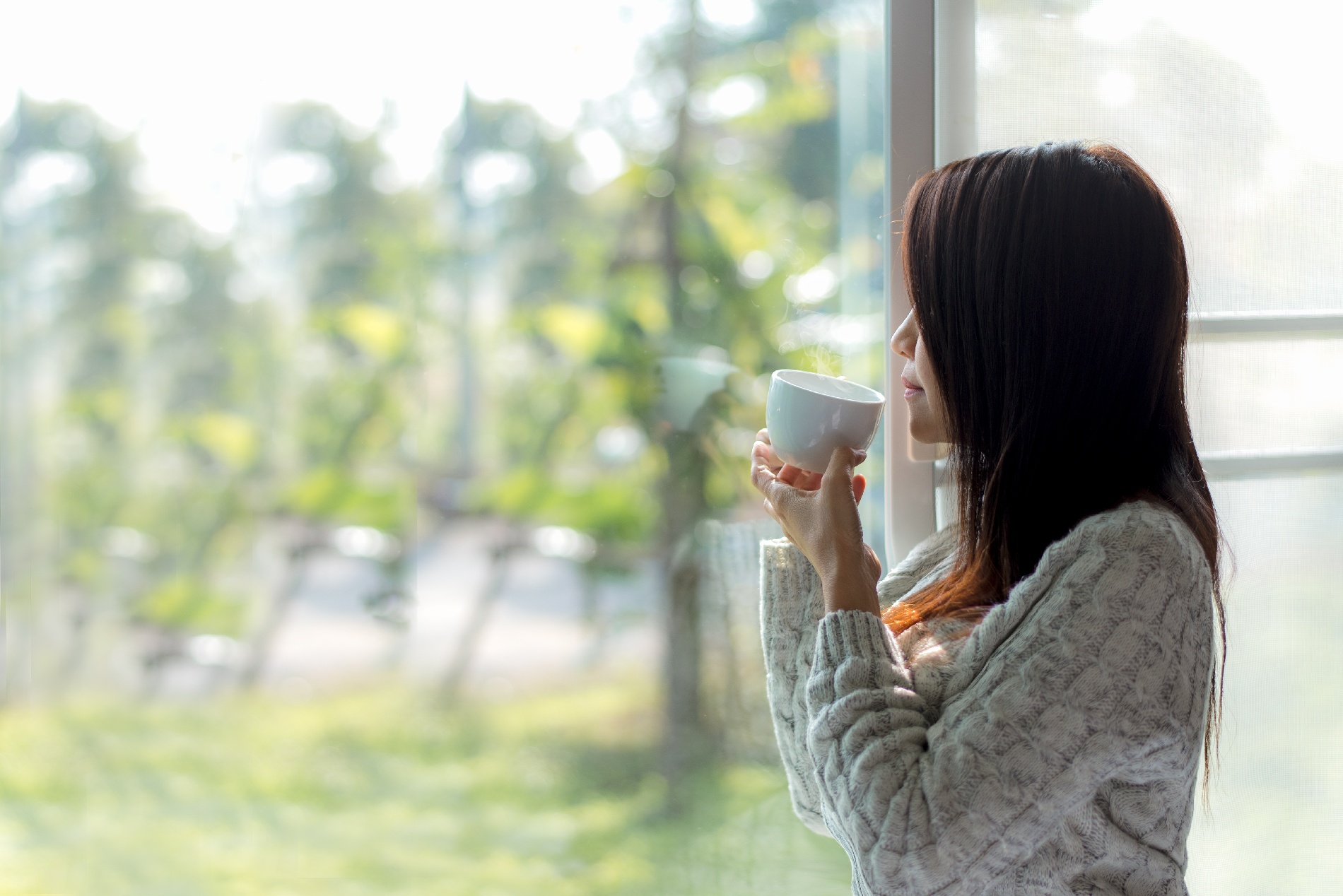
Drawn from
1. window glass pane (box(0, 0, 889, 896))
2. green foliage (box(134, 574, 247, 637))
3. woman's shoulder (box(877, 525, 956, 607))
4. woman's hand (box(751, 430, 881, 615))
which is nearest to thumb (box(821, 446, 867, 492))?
woman's hand (box(751, 430, 881, 615))

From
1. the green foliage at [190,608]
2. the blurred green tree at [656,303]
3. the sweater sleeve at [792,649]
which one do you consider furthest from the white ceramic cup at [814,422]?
the green foliage at [190,608]

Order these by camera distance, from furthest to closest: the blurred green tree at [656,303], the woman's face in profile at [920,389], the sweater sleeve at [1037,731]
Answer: the blurred green tree at [656,303], the woman's face in profile at [920,389], the sweater sleeve at [1037,731]

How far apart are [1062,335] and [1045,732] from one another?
32 cm

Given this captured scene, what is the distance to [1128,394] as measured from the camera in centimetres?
78

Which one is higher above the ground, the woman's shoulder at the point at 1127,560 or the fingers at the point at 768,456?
the fingers at the point at 768,456

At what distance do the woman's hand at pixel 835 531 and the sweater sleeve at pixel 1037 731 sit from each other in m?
0.11

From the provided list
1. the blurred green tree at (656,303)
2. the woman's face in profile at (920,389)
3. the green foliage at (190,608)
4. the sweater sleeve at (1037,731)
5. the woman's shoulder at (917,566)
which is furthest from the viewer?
the green foliage at (190,608)

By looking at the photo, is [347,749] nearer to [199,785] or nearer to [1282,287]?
[199,785]

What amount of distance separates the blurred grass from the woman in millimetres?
465

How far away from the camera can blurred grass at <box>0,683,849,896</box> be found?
134 cm

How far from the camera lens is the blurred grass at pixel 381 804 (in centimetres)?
134

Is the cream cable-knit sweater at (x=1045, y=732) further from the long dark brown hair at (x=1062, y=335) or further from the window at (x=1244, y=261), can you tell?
the window at (x=1244, y=261)

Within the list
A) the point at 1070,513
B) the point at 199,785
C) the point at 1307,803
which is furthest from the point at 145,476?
the point at 1307,803

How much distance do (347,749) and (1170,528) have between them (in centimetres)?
115
